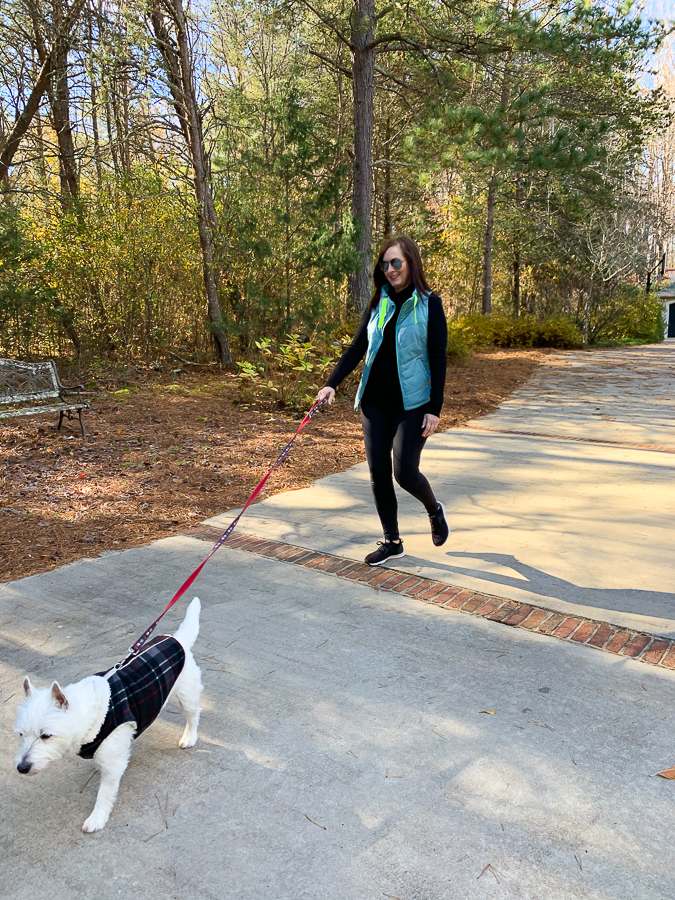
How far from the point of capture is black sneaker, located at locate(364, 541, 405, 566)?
13.7ft

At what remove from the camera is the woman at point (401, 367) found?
3762 millimetres

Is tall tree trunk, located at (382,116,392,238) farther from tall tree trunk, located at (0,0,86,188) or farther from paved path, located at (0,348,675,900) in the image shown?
paved path, located at (0,348,675,900)

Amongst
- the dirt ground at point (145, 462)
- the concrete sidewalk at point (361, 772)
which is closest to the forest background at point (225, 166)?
the dirt ground at point (145, 462)

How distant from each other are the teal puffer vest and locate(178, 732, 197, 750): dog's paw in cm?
211

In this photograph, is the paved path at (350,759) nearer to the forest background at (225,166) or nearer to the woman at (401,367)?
the woman at (401,367)

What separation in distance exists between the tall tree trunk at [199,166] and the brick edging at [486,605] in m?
8.29

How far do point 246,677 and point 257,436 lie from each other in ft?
16.5

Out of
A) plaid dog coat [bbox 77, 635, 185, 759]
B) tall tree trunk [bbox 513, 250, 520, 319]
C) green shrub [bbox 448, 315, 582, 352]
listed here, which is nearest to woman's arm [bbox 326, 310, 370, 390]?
plaid dog coat [bbox 77, 635, 185, 759]

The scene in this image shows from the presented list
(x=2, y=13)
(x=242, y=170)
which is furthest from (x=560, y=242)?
(x=2, y=13)

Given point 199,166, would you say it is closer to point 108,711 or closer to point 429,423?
point 429,423

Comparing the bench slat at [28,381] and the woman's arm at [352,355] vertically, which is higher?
the woman's arm at [352,355]

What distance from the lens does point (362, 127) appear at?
42.0 ft

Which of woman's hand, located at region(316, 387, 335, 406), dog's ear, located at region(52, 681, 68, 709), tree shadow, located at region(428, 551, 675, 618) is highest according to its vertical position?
woman's hand, located at region(316, 387, 335, 406)

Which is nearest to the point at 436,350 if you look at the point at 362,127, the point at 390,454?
the point at 390,454
